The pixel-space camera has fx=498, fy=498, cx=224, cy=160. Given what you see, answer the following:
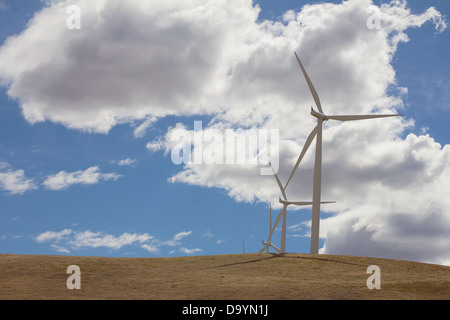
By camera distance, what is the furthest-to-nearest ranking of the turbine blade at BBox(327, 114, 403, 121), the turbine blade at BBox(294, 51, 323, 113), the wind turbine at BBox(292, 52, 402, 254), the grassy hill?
the turbine blade at BBox(294, 51, 323, 113)
the turbine blade at BBox(327, 114, 403, 121)
the wind turbine at BBox(292, 52, 402, 254)
the grassy hill

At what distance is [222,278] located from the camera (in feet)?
137

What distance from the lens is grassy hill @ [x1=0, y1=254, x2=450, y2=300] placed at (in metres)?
33.5

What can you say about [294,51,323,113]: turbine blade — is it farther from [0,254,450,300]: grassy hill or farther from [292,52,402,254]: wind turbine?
[0,254,450,300]: grassy hill

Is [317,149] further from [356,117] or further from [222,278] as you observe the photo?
[222,278]

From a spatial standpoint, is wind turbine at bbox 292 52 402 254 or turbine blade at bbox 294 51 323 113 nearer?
wind turbine at bbox 292 52 402 254

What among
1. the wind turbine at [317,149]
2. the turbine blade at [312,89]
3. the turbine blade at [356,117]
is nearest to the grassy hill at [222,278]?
the wind turbine at [317,149]

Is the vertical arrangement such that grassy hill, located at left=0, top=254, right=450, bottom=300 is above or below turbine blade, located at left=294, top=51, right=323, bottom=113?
below

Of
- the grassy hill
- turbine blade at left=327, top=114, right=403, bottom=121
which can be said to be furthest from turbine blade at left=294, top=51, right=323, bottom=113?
the grassy hill
